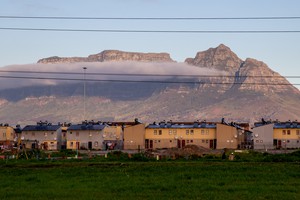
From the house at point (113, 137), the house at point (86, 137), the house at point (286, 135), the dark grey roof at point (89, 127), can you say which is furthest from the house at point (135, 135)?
the house at point (286, 135)

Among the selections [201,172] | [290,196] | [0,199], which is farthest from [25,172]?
[290,196]

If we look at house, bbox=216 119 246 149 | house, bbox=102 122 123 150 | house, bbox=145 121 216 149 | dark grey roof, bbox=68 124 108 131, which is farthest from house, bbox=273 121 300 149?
dark grey roof, bbox=68 124 108 131

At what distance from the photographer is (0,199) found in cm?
2878

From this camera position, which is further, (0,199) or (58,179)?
(58,179)

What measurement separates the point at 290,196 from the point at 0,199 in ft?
44.5

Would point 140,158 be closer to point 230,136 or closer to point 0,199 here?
point 0,199

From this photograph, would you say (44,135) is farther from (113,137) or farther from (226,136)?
(226,136)

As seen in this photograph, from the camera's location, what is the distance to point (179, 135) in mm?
121750

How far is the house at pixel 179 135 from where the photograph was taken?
395ft

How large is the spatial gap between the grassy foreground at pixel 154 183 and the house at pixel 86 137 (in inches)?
3024

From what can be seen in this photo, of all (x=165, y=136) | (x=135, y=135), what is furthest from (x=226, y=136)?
(x=135, y=135)

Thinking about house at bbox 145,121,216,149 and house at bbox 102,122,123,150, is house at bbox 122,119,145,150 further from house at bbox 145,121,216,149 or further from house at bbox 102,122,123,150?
house at bbox 102,122,123,150

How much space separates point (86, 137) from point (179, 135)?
1857 centimetres

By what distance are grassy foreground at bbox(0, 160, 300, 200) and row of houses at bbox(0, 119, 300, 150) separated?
240 ft
